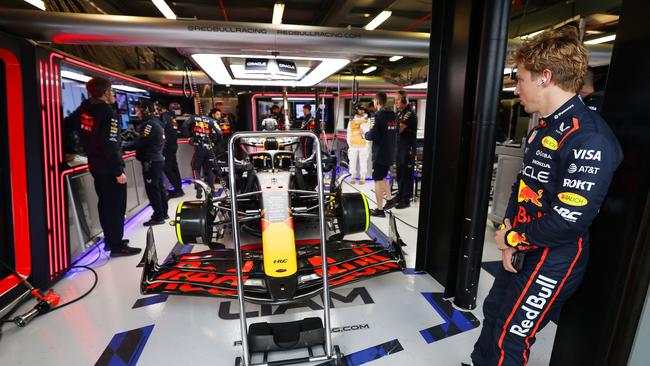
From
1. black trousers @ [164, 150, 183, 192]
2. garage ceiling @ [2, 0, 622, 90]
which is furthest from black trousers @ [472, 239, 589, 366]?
black trousers @ [164, 150, 183, 192]

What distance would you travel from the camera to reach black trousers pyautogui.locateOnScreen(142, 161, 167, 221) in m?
4.61

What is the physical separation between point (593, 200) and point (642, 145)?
0.28 meters

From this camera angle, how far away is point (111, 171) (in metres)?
3.38

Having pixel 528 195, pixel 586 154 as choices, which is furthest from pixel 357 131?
pixel 586 154

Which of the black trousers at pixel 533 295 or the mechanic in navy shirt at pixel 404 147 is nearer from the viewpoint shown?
the black trousers at pixel 533 295

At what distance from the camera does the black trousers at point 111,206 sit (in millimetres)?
3430

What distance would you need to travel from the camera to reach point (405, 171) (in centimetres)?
537

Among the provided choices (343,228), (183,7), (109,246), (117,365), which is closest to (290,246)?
(343,228)

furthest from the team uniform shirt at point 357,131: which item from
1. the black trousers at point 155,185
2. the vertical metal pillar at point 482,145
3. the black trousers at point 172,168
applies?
the vertical metal pillar at point 482,145

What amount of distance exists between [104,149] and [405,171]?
13.4 feet

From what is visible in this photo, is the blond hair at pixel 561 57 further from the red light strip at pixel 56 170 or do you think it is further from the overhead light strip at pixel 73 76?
the overhead light strip at pixel 73 76

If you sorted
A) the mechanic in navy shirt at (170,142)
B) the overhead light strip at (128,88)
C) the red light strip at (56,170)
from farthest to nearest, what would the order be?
1. the mechanic in navy shirt at (170,142)
2. the overhead light strip at (128,88)
3. the red light strip at (56,170)

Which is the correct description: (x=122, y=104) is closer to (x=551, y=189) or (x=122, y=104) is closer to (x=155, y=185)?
(x=155, y=185)

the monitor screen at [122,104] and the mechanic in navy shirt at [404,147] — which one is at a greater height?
the monitor screen at [122,104]
